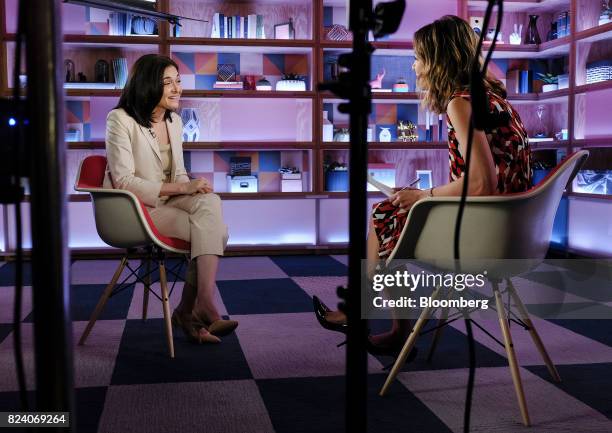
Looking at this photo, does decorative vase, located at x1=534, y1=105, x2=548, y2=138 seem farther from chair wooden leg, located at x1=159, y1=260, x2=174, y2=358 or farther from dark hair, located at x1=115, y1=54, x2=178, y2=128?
chair wooden leg, located at x1=159, y1=260, x2=174, y2=358

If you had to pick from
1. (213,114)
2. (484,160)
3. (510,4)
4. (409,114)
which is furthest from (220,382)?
(510,4)

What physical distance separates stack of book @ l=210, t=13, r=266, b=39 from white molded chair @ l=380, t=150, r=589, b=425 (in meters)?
4.03

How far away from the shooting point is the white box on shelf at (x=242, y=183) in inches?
229

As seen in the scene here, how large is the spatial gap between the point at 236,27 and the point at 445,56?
383 cm

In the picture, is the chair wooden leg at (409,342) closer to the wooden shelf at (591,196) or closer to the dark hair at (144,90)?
the dark hair at (144,90)

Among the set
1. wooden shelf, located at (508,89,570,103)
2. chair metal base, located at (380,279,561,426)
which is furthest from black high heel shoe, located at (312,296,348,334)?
wooden shelf, located at (508,89,570,103)

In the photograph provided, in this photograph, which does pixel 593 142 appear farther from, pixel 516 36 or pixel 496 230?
pixel 496 230

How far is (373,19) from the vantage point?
3.06ft

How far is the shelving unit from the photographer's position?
5434mm

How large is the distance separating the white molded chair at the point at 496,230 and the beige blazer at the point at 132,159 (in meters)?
1.25

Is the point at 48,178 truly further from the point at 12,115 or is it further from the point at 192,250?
the point at 192,250

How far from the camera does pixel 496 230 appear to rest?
1.97 metres

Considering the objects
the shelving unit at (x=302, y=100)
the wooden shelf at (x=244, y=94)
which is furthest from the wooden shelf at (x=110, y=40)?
the wooden shelf at (x=244, y=94)

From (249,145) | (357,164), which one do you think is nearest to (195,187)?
(357,164)
